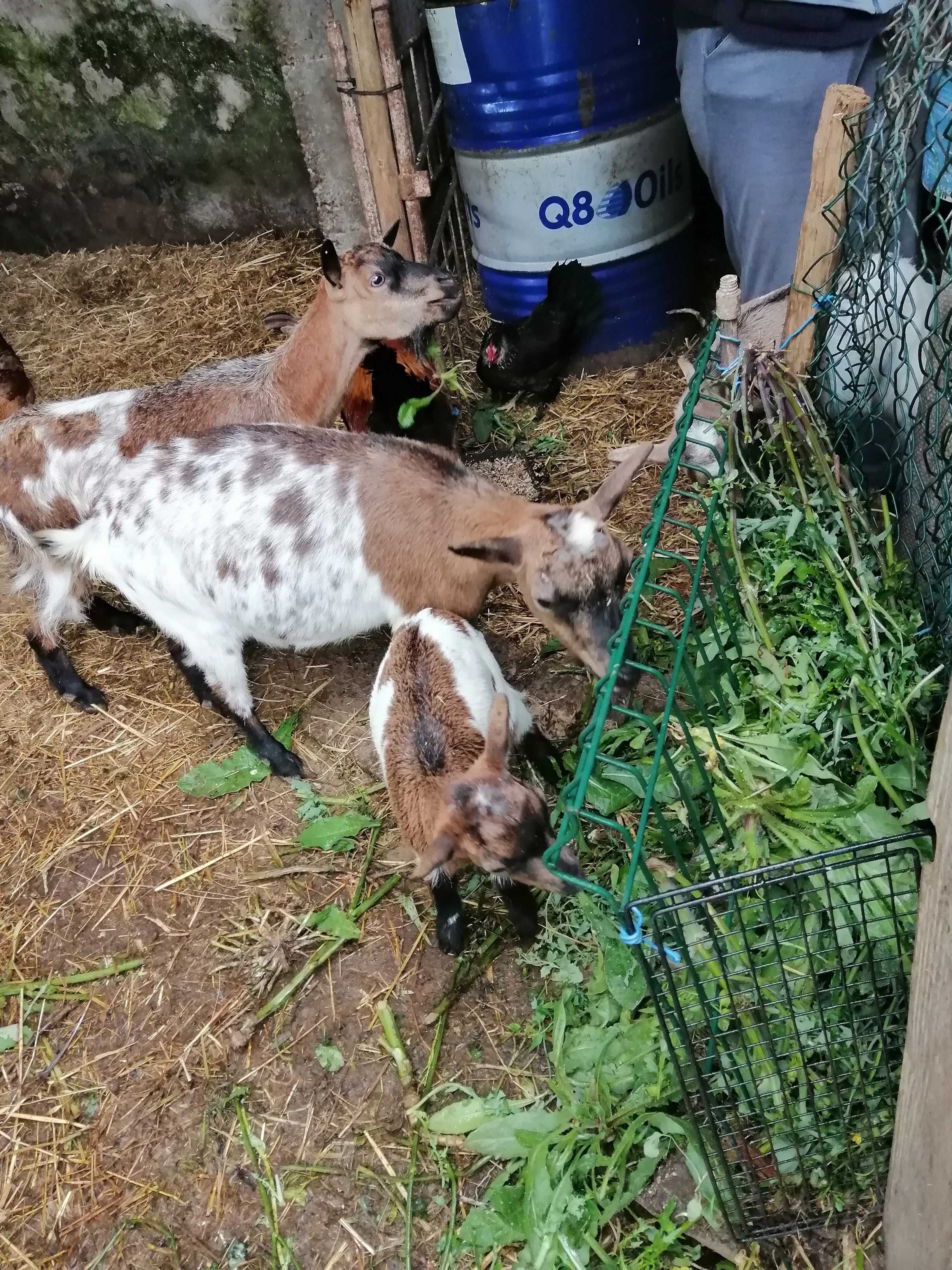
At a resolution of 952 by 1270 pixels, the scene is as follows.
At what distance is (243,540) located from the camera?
339 centimetres

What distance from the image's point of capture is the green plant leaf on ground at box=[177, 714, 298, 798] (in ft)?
11.5

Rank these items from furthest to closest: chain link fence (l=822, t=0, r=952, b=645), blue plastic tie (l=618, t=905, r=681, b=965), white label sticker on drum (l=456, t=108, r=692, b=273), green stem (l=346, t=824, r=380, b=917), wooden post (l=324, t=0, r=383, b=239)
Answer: white label sticker on drum (l=456, t=108, r=692, b=273), wooden post (l=324, t=0, r=383, b=239), green stem (l=346, t=824, r=380, b=917), chain link fence (l=822, t=0, r=952, b=645), blue plastic tie (l=618, t=905, r=681, b=965)

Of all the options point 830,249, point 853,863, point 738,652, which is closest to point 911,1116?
point 853,863

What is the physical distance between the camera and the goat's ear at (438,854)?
230cm

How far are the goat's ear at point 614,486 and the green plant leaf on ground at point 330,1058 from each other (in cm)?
175

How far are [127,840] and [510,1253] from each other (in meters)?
1.95

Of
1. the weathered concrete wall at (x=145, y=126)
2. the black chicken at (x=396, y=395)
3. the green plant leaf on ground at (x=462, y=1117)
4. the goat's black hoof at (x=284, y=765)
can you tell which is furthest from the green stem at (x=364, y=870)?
the weathered concrete wall at (x=145, y=126)

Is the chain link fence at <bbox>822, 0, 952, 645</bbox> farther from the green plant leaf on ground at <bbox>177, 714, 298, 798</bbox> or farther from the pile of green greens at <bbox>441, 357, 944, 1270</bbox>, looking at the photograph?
the green plant leaf on ground at <bbox>177, 714, 298, 798</bbox>

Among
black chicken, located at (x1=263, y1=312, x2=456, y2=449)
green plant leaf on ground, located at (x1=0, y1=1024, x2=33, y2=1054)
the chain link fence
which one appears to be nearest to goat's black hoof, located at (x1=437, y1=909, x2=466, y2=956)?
green plant leaf on ground, located at (x1=0, y1=1024, x2=33, y2=1054)

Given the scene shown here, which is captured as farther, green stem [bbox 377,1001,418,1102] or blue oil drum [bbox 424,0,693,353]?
blue oil drum [bbox 424,0,693,353]

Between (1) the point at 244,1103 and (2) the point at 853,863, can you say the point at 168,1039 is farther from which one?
(2) the point at 853,863

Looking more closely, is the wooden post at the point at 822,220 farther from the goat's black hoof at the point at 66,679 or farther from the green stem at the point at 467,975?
the goat's black hoof at the point at 66,679

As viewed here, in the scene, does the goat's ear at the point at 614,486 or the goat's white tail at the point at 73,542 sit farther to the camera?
the goat's white tail at the point at 73,542

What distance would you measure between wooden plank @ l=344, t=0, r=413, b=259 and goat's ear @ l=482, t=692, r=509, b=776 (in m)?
2.89
